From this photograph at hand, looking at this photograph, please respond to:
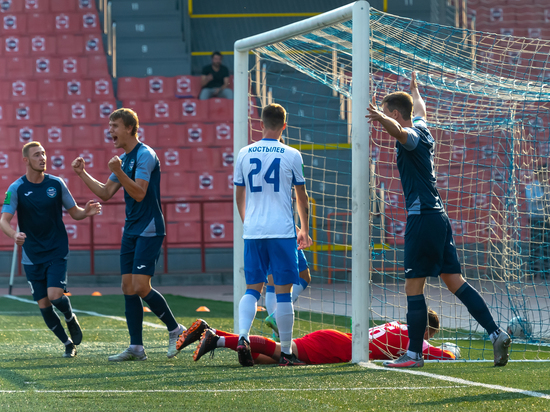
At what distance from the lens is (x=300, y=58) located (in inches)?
272

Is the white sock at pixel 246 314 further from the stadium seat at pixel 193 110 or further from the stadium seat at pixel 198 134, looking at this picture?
the stadium seat at pixel 193 110

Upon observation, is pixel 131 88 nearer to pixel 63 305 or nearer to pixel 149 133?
pixel 149 133

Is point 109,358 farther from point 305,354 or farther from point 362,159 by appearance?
point 362,159

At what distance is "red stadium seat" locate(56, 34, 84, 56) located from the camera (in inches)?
627

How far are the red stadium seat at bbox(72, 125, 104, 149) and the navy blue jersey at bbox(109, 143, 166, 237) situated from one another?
10.1m

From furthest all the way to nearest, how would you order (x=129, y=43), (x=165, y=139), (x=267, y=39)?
(x=129, y=43) → (x=165, y=139) → (x=267, y=39)

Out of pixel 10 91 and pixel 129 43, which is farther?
pixel 129 43

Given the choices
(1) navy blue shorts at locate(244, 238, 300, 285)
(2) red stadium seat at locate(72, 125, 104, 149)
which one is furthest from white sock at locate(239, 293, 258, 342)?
(2) red stadium seat at locate(72, 125, 104, 149)

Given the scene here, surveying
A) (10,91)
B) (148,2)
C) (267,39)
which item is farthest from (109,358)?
(148,2)

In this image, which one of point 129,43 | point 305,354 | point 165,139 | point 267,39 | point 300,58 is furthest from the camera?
point 129,43

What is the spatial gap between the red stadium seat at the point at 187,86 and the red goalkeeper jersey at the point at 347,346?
1132 cm

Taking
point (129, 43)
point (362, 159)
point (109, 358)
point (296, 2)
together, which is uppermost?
point (296, 2)

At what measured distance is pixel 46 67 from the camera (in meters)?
15.8

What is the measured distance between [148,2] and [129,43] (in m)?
1.21
